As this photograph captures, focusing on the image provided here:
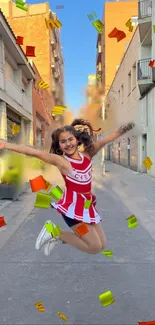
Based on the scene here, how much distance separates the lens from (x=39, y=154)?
2.68m

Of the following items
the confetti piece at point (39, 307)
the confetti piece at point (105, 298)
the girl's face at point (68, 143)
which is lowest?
the confetti piece at point (39, 307)

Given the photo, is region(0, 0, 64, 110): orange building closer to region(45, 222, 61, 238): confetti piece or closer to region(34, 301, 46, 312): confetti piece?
region(45, 222, 61, 238): confetti piece

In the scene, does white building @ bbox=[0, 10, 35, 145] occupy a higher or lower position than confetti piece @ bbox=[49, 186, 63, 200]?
higher

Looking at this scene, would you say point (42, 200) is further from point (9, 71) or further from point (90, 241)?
point (9, 71)

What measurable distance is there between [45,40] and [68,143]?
31.8 ft

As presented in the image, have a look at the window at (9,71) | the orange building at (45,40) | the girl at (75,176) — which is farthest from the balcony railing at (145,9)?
the girl at (75,176)

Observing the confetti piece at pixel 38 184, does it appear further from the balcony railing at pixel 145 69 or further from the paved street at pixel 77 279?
the balcony railing at pixel 145 69

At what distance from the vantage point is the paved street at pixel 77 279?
9.19 ft

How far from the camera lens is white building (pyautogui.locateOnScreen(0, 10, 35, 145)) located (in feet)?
37.2

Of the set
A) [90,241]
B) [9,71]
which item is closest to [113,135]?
[90,241]

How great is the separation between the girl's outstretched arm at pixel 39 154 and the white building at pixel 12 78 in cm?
741

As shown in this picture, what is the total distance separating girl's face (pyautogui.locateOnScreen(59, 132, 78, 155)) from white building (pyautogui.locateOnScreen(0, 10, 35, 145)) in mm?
7369


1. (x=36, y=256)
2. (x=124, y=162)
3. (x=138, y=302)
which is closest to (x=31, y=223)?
(x=36, y=256)

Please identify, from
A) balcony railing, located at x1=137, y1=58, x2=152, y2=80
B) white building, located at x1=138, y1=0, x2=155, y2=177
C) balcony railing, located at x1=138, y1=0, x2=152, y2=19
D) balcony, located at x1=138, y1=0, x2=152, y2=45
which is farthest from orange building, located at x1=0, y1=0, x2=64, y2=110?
balcony railing, located at x1=138, y1=0, x2=152, y2=19
